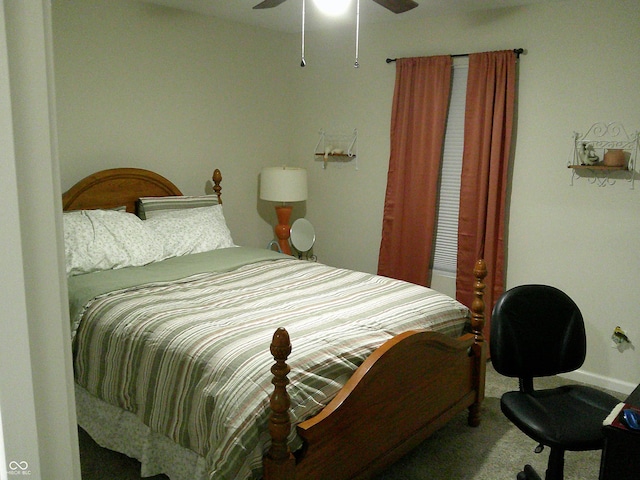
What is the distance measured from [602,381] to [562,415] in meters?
1.54

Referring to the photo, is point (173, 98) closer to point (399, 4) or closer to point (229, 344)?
point (399, 4)

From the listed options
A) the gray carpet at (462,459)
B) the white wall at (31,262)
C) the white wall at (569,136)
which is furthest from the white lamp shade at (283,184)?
the white wall at (31,262)

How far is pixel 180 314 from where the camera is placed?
247cm

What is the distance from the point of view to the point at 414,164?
13.5 ft

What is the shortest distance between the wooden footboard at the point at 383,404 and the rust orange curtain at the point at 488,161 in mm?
915

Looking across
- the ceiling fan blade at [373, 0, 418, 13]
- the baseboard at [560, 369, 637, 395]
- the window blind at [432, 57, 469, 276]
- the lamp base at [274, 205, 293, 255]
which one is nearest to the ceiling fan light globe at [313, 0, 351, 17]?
the ceiling fan blade at [373, 0, 418, 13]

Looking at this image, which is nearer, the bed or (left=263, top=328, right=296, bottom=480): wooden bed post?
(left=263, top=328, right=296, bottom=480): wooden bed post

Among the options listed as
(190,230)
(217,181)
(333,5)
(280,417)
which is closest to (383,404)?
(280,417)

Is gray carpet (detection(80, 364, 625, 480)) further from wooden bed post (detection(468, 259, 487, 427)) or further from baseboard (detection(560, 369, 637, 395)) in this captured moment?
baseboard (detection(560, 369, 637, 395))

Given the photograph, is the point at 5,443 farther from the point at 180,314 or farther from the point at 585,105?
the point at 585,105

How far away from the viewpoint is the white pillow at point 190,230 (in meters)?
3.52

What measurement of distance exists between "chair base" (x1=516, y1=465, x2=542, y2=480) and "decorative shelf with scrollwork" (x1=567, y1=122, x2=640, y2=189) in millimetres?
1801

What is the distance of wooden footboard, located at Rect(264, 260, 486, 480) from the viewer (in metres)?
1.85

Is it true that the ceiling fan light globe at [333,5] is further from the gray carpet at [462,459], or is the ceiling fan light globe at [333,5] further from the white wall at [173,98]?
the gray carpet at [462,459]
